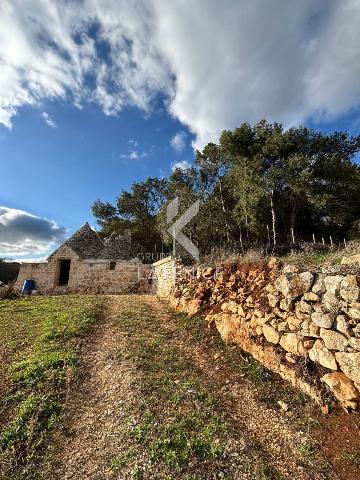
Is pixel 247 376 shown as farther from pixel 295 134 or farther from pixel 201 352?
pixel 295 134

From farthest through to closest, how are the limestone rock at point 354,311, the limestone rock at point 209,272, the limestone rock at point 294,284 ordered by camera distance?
the limestone rock at point 209,272
the limestone rock at point 294,284
the limestone rock at point 354,311

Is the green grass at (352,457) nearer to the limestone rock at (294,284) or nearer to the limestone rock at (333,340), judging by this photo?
the limestone rock at (333,340)

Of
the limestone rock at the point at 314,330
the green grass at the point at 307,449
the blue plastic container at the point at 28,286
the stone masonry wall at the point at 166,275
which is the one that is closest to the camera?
the green grass at the point at 307,449

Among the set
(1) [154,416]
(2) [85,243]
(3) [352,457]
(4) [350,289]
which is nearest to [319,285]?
(4) [350,289]

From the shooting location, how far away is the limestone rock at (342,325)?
3.83 metres

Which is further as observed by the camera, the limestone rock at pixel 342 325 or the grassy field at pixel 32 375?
the limestone rock at pixel 342 325

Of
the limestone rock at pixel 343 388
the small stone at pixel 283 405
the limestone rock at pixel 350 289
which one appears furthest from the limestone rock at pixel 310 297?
the small stone at pixel 283 405

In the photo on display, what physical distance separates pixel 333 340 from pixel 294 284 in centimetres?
121

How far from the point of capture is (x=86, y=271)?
16.1 meters

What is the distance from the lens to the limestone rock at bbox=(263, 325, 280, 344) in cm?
489

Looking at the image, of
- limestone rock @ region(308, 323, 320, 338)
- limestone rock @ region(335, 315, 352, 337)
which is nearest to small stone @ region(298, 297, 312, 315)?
limestone rock @ region(308, 323, 320, 338)

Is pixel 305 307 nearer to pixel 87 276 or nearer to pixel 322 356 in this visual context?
pixel 322 356

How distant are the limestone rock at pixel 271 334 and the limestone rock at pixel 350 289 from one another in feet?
4.69

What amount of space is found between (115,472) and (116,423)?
733 mm
